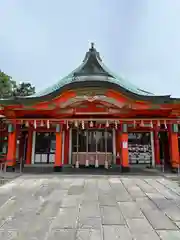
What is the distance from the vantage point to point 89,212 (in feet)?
14.3

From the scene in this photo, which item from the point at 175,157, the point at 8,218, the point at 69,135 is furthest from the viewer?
the point at 69,135

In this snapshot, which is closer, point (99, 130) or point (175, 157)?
point (175, 157)

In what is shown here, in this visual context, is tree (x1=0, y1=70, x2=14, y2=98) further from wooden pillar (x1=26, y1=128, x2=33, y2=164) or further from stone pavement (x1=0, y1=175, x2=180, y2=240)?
stone pavement (x1=0, y1=175, x2=180, y2=240)

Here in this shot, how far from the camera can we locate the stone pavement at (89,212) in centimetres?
333

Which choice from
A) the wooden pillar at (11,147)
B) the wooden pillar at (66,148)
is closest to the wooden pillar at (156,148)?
the wooden pillar at (66,148)

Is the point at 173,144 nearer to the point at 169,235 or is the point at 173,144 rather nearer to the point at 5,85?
the point at 169,235

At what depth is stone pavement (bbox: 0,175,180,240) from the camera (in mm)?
3328

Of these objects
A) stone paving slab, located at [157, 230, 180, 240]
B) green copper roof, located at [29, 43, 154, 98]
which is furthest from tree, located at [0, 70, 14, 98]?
stone paving slab, located at [157, 230, 180, 240]

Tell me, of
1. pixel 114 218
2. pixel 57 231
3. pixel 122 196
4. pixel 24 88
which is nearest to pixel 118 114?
pixel 122 196

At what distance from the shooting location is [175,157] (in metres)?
10.5

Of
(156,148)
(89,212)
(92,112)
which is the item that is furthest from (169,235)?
(156,148)

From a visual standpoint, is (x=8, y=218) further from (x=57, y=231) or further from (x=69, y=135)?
(x=69, y=135)

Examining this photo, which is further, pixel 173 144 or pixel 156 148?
pixel 156 148

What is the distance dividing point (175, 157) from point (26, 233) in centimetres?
916
